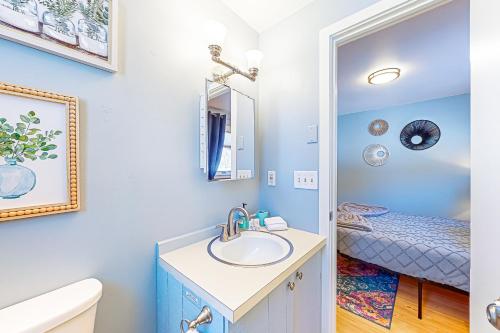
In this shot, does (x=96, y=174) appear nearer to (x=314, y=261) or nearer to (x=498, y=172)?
(x=314, y=261)

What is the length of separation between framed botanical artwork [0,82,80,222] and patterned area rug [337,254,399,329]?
212cm

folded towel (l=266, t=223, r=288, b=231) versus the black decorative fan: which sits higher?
the black decorative fan

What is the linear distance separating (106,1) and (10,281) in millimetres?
1008

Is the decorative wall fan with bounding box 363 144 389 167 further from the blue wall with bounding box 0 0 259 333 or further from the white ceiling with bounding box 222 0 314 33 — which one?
the blue wall with bounding box 0 0 259 333

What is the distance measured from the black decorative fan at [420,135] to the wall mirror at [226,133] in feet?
10.6

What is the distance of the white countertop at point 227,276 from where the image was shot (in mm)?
624

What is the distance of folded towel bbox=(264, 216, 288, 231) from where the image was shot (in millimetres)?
1271

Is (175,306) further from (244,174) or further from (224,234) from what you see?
(244,174)

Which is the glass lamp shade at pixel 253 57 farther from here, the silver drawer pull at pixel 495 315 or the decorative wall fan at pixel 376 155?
the decorative wall fan at pixel 376 155

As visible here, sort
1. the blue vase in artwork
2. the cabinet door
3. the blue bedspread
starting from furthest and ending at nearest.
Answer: the blue bedspread → the cabinet door → the blue vase in artwork

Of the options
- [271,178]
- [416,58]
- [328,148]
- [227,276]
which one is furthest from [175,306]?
[416,58]

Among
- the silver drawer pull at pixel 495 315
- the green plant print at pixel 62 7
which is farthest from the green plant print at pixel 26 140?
the silver drawer pull at pixel 495 315

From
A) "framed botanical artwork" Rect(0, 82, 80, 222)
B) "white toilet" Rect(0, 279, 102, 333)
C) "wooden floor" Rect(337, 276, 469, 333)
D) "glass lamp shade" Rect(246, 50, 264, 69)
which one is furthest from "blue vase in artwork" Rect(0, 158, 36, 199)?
"wooden floor" Rect(337, 276, 469, 333)

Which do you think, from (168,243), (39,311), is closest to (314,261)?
(168,243)
